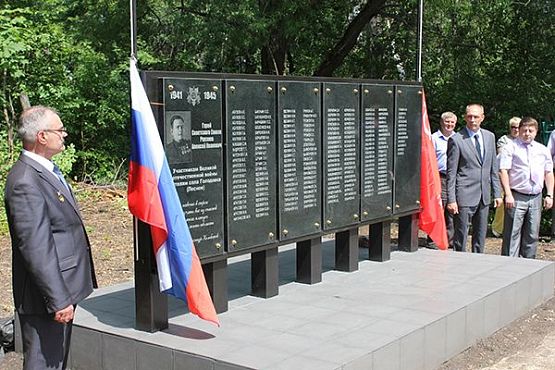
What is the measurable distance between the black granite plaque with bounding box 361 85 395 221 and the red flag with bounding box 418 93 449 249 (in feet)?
2.22

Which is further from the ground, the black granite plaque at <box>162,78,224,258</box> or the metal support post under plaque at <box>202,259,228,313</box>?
the black granite plaque at <box>162,78,224,258</box>

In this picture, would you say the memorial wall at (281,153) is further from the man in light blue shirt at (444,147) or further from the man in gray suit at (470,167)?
the man in light blue shirt at (444,147)

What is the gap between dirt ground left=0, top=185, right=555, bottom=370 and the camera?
5.60m

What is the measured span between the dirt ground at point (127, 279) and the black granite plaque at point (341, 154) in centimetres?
165

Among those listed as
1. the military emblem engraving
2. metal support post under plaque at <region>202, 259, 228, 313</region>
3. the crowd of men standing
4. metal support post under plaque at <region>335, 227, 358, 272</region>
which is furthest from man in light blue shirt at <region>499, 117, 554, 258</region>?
the military emblem engraving

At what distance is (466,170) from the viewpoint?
7.96 metres

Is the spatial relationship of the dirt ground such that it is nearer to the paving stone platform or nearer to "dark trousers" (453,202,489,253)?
the paving stone platform

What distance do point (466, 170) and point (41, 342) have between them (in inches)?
208

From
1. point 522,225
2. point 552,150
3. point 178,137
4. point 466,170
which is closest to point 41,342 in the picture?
point 178,137

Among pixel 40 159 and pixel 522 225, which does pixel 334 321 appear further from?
pixel 522 225

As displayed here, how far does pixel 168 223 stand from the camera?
488 cm

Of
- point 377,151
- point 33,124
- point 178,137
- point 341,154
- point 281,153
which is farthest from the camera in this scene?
point 377,151

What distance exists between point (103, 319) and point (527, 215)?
4.80 metres

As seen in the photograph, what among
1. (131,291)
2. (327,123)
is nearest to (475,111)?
(327,123)
